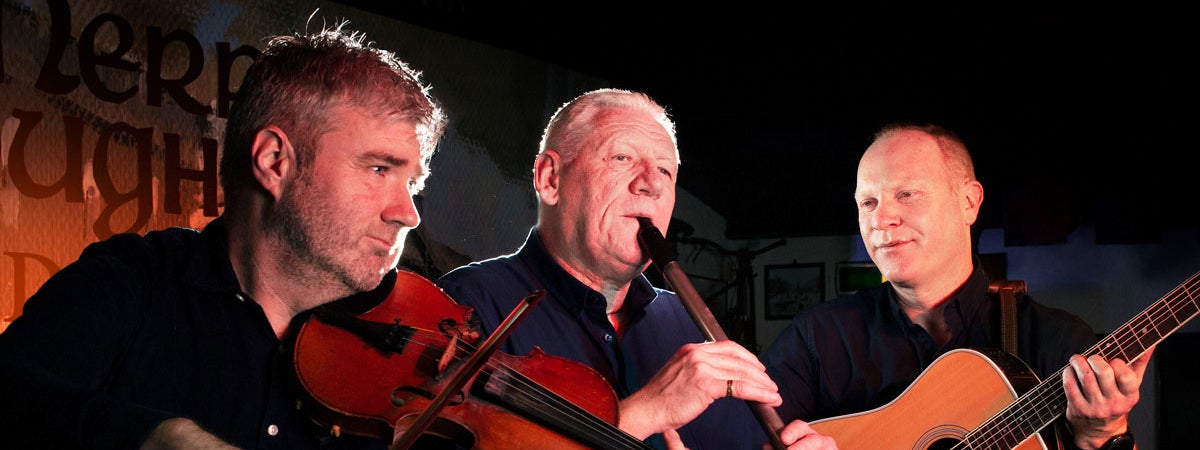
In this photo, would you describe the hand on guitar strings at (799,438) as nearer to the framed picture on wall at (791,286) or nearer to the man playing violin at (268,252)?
the man playing violin at (268,252)

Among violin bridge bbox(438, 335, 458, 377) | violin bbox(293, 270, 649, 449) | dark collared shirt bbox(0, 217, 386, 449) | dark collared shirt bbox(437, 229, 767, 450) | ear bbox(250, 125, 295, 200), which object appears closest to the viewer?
dark collared shirt bbox(0, 217, 386, 449)

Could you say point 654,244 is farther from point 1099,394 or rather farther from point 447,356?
point 1099,394

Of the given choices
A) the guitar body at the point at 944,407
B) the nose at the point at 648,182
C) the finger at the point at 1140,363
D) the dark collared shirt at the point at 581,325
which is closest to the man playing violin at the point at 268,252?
the dark collared shirt at the point at 581,325

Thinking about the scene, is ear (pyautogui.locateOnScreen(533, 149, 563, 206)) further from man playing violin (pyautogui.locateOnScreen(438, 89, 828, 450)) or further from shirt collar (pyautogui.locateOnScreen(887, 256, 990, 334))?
shirt collar (pyautogui.locateOnScreen(887, 256, 990, 334))

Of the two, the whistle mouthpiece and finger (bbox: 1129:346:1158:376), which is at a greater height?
the whistle mouthpiece

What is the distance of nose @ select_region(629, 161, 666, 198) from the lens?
237 cm

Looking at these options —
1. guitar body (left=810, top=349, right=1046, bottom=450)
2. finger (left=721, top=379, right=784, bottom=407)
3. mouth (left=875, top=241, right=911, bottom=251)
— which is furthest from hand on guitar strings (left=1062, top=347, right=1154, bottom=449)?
finger (left=721, top=379, right=784, bottom=407)

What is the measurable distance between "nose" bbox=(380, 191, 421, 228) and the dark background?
253cm

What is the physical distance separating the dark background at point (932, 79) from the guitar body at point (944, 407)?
229 cm

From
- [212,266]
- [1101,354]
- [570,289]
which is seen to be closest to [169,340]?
[212,266]

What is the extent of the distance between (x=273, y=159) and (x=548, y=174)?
0.83 metres

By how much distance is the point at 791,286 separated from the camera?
8117 millimetres

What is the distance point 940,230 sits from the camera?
2.90m

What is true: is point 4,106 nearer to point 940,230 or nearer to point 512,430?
point 512,430
